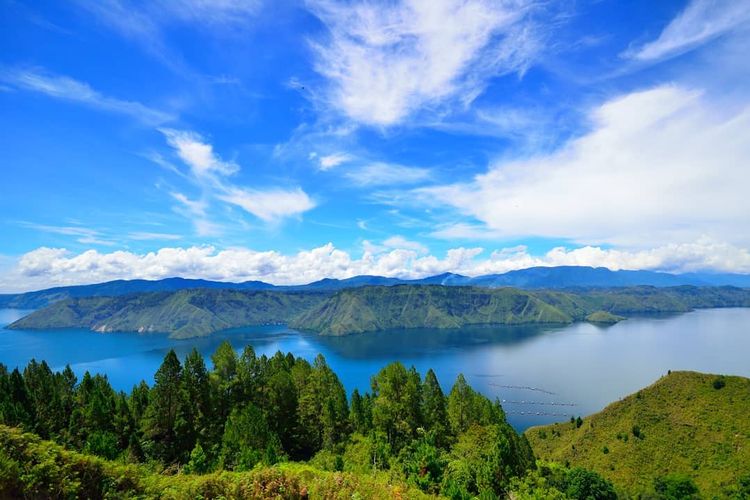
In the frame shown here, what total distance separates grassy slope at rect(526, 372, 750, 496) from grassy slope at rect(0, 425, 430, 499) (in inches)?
2287

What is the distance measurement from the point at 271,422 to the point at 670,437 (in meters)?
63.4

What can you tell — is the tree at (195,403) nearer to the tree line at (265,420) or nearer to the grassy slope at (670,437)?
the tree line at (265,420)

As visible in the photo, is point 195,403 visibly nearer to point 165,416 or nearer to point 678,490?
point 165,416

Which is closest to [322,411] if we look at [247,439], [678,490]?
[247,439]

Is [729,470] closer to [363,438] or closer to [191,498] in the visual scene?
[363,438]

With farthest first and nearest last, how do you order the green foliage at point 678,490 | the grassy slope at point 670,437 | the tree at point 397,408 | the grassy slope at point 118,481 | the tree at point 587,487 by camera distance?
1. the grassy slope at point 670,437
2. the green foliage at point 678,490
3. the tree at point 397,408
4. the tree at point 587,487
5. the grassy slope at point 118,481

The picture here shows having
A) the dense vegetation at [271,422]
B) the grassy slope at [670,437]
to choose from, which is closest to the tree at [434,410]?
the dense vegetation at [271,422]

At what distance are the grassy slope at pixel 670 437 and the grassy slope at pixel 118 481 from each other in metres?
58.1

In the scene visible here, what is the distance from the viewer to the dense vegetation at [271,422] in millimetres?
31134

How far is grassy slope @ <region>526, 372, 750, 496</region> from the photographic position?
5834 centimetres

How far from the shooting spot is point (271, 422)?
44031mm

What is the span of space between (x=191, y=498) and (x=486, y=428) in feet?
109

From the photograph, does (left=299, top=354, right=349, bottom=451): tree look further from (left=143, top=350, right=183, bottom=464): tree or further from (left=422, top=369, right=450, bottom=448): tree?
(left=143, top=350, right=183, bottom=464): tree

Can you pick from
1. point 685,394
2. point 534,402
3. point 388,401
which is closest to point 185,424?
point 388,401
